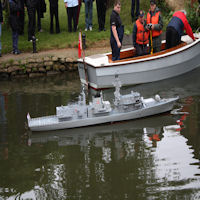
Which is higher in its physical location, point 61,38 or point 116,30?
point 116,30

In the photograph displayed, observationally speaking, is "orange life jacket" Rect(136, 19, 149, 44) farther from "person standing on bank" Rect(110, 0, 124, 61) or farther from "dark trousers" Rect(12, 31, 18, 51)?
"dark trousers" Rect(12, 31, 18, 51)

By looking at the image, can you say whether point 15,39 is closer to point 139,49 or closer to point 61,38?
point 61,38

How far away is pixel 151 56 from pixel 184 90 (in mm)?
1382

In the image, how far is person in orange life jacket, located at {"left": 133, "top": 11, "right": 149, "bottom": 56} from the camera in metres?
14.7

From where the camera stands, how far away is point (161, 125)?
39.2 ft

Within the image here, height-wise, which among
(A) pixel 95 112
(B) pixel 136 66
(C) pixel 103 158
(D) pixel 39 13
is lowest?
(C) pixel 103 158

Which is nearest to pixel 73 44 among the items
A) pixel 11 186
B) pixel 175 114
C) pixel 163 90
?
pixel 163 90

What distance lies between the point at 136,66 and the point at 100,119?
328 centimetres

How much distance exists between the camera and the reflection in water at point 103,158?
9000 millimetres

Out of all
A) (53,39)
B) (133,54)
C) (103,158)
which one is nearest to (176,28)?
(133,54)

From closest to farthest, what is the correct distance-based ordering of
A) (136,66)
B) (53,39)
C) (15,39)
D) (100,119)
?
(100,119)
(136,66)
(15,39)
(53,39)

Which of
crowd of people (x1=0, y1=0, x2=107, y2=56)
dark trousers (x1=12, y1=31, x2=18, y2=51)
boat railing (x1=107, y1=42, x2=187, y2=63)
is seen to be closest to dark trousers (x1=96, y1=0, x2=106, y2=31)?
crowd of people (x1=0, y1=0, x2=107, y2=56)

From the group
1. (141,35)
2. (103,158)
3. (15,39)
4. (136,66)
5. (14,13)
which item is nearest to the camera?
(103,158)

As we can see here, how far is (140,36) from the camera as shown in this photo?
14867 millimetres
